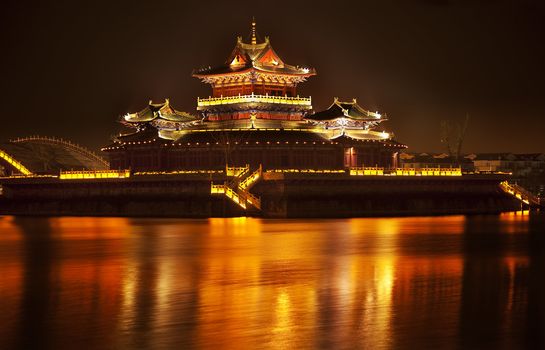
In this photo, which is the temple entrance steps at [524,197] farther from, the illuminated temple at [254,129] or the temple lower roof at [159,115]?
the temple lower roof at [159,115]

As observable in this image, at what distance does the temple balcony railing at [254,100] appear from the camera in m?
113

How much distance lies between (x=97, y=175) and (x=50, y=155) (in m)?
44.2

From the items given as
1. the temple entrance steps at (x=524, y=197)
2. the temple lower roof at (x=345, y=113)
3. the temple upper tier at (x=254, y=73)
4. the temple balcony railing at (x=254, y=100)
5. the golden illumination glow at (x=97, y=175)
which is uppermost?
the temple upper tier at (x=254, y=73)

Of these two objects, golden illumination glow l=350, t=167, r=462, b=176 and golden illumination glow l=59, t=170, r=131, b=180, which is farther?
golden illumination glow l=59, t=170, r=131, b=180

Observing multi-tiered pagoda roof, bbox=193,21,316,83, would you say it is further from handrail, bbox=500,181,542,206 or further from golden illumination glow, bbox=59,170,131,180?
handrail, bbox=500,181,542,206

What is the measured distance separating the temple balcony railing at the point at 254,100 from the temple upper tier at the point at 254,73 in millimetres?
2167

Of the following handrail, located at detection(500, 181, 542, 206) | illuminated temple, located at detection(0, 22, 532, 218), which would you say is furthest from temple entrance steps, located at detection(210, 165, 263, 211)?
handrail, located at detection(500, 181, 542, 206)

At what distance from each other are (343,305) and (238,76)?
81619 millimetres

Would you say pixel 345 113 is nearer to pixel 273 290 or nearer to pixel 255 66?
pixel 255 66

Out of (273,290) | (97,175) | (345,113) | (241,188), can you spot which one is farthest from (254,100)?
(273,290)

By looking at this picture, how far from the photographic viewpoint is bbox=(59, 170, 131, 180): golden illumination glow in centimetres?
10342

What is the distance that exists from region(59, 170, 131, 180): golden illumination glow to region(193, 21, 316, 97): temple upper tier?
19.1 m

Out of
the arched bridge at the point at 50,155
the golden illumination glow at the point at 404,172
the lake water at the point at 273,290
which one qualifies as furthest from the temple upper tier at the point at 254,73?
the lake water at the point at 273,290

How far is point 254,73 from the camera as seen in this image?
115 meters
